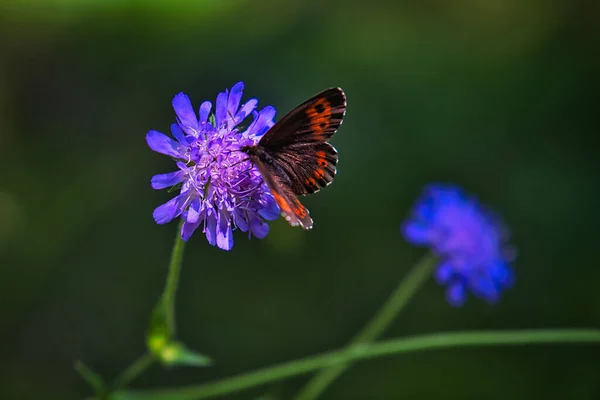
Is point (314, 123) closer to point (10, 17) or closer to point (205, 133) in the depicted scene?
point (205, 133)

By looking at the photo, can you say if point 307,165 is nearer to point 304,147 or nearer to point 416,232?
point 304,147

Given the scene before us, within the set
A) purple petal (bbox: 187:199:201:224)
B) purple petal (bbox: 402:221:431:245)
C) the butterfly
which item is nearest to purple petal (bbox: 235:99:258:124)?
the butterfly

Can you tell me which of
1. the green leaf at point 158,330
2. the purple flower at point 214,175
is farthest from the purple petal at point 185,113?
the green leaf at point 158,330

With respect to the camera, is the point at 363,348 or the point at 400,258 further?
the point at 400,258

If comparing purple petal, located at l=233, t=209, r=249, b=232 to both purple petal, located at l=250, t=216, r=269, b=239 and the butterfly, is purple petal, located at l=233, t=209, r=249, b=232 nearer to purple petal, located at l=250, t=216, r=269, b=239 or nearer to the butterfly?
purple petal, located at l=250, t=216, r=269, b=239

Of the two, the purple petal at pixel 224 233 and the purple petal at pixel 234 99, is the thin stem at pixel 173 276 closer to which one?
the purple petal at pixel 224 233

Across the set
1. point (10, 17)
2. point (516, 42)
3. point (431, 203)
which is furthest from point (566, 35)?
point (10, 17)

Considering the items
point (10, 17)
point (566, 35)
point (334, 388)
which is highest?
point (10, 17)
